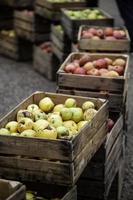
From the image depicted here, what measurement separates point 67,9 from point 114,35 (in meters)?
1.88

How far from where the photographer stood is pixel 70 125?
10.7 feet

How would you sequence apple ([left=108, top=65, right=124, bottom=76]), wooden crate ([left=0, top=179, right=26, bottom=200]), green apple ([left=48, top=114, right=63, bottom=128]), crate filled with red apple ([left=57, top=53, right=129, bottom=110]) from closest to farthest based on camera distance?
1. wooden crate ([left=0, top=179, right=26, bottom=200])
2. green apple ([left=48, top=114, right=63, bottom=128])
3. crate filled with red apple ([left=57, top=53, right=129, bottom=110])
4. apple ([left=108, top=65, right=124, bottom=76])

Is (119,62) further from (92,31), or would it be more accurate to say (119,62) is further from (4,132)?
(4,132)

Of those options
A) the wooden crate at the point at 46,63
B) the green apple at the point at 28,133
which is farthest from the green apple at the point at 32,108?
the wooden crate at the point at 46,63

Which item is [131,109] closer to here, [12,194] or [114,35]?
[114,35]

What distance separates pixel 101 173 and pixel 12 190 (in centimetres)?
119

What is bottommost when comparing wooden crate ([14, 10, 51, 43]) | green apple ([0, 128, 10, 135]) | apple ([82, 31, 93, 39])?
wooden crate ([14, 10, 51, 43])

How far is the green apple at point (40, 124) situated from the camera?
308cm

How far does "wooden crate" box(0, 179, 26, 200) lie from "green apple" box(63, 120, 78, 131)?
765 mm

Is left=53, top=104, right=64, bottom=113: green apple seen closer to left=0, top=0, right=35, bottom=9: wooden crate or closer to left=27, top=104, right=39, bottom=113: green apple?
left=27, top=104, right=39, bottom=113: green apple

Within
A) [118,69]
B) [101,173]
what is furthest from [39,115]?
[118,69]

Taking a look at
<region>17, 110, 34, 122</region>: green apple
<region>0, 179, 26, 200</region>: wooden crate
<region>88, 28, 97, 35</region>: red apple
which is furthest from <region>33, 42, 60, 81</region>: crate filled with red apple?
<region>0, 179, 26, 200</region>: wooden crate

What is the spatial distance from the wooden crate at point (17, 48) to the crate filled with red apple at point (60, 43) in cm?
127

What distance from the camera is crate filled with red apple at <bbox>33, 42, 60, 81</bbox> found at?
7.70m
